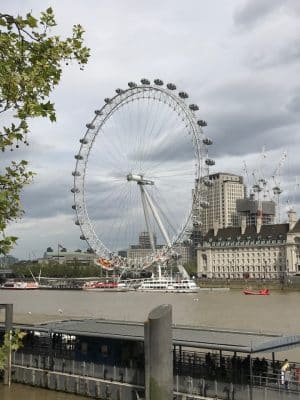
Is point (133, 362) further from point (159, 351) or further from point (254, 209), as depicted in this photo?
point (254, 209)

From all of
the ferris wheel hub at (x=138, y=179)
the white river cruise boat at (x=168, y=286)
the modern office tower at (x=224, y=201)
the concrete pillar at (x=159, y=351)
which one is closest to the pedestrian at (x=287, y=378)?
the concrete pillar at (x=159, y=351)

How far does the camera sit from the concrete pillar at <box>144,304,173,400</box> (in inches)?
502

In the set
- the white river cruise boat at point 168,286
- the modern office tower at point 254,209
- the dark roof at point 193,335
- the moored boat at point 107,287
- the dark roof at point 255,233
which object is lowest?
the moored boat at point 107,287

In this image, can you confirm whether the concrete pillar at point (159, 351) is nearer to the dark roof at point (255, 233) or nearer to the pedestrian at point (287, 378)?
the pedestrian at point (287, 378)

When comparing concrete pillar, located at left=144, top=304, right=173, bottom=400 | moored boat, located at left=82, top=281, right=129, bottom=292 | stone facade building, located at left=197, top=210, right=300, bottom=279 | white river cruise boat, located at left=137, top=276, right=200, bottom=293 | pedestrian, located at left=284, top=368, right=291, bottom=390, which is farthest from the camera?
stone facade building, located at left=197, top=210, right=300, bottom=279

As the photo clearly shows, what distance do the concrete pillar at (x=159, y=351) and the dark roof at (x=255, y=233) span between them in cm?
11637

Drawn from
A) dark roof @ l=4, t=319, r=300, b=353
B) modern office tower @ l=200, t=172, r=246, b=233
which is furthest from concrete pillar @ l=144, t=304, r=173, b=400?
modern office tower @ l=200, t=172, r=246, b=233

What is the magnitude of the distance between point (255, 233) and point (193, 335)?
121m

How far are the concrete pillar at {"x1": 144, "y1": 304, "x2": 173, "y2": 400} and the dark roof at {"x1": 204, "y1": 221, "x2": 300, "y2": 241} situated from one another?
Result: 116 m

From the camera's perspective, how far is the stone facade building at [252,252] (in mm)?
126375

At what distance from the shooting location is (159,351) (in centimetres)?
1273

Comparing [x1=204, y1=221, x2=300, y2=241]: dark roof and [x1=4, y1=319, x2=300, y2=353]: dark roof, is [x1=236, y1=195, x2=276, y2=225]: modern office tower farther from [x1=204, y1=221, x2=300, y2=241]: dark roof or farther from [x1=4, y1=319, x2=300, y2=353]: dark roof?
[x1=4, y1=319, x2=300, y2=353]: dark roof

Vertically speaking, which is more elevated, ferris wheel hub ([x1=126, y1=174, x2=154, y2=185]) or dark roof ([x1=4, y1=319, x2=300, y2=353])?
ferris wheel hub ([x1=126, y1=174, x2=154, y2=185])

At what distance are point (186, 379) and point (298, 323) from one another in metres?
24.5
